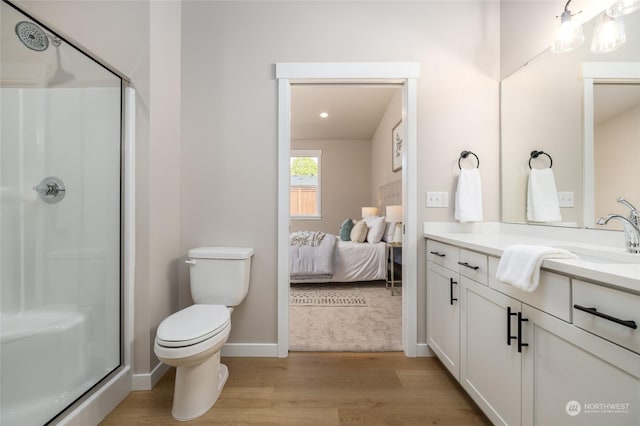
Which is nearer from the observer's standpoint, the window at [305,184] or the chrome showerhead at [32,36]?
the chrome showerhead at [32,36]

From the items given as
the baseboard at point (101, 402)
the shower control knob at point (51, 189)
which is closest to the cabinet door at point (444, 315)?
the baseboard at point (101, 402)

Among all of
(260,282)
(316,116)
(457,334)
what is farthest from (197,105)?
(316,116)

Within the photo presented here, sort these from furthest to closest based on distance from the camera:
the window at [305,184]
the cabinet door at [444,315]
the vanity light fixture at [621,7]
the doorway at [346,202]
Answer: the window at [305,184]
the doorway at [346,202]
the cabinet door at [444,315]
the vanity light fixture at [621,7]

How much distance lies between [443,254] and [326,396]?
112 centimetres

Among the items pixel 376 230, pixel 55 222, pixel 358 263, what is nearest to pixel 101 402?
pixel 55 222

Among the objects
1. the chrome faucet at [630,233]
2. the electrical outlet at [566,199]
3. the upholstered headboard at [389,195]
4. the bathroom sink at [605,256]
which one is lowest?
the bathroom sink at [605,256]

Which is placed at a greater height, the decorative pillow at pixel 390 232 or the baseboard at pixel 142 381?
the decorative pillow at pixel 390 232

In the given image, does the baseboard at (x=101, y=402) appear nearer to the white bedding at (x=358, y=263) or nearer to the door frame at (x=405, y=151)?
the door frame at (x=405, y=151)

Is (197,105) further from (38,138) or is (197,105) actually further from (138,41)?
(38,138)

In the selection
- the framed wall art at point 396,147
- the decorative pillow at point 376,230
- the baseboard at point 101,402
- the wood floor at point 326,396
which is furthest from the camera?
the framed wall art at point 396,147

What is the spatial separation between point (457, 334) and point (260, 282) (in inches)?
52.8

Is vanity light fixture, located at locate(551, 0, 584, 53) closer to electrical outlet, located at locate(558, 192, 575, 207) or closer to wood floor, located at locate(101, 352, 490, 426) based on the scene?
electrical outlet, located at locate(558, 192, 575, 207)

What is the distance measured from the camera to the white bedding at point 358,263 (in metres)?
3.76

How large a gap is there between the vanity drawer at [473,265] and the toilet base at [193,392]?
4.91 feet
